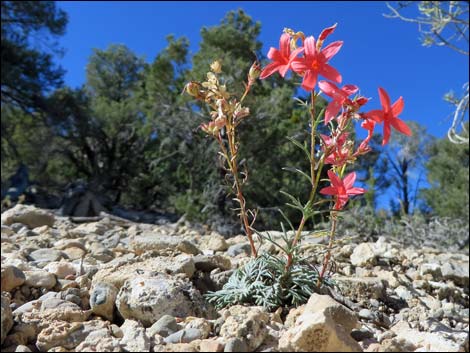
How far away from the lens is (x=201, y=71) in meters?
7.96

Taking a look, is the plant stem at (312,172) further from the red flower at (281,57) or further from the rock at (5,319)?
the rock at (5,319)

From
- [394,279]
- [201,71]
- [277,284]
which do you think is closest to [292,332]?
[277,284]

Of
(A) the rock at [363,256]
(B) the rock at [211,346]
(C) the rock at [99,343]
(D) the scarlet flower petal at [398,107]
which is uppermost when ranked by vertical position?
(D) the scarlet flower petal at [398,107]

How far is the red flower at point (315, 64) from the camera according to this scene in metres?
1.29

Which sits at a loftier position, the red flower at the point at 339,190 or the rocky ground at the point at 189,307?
the red flower at the point at 339,190

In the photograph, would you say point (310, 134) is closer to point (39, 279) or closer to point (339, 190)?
point (339, 190)

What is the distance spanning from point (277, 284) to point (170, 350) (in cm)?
53

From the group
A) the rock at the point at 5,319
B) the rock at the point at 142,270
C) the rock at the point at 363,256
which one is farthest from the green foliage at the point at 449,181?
the rock at the point at 5,319

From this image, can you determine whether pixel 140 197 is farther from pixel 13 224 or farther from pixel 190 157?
pixel 13 224

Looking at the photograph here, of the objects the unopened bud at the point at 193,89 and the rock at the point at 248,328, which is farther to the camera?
the unopened bud at the point at 193,89

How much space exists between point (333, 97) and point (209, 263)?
2.95 ft

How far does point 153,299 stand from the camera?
1.38 meters

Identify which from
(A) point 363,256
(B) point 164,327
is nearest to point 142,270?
(B) point 164,327

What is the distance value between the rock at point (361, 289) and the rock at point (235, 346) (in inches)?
43.4
